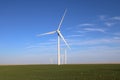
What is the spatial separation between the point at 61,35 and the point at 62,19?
17.7ft

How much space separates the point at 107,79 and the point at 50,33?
48919 millimetres

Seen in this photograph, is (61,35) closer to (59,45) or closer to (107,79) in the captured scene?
(59,45)

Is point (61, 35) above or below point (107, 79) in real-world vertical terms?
above

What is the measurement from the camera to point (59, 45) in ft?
262

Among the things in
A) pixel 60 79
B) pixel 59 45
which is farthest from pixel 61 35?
pixel 60 79

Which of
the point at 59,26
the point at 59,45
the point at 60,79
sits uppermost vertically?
the point at 59,26

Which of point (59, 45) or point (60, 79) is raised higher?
point (59, 45)

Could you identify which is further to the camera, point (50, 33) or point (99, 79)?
point (50, 33)

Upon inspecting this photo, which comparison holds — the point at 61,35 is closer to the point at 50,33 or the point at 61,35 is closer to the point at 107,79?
the point at 50,33

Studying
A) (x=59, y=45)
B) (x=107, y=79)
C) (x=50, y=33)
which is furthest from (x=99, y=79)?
(x=50, y=33)

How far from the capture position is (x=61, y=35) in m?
80.6

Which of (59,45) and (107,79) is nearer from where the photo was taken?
(107,79)

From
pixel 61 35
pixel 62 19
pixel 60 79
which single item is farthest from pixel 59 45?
pixel 60 79

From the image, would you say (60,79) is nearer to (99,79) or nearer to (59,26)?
(99,79)
